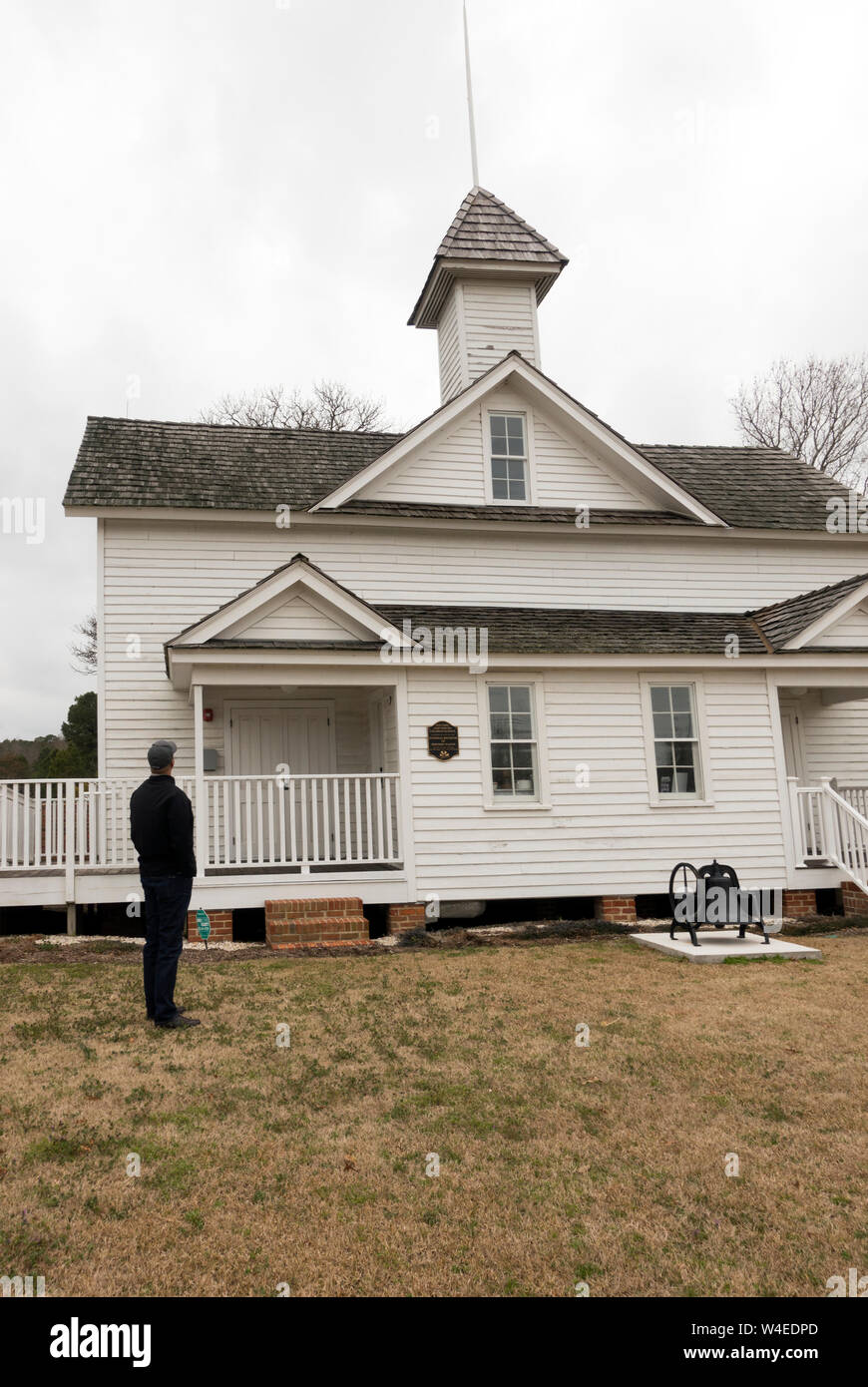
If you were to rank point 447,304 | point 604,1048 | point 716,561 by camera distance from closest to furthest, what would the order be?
point 604,1048 < point 716,561 < point 447,304

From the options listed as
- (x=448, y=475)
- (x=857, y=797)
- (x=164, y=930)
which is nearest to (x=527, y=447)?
(x=448, y=475)

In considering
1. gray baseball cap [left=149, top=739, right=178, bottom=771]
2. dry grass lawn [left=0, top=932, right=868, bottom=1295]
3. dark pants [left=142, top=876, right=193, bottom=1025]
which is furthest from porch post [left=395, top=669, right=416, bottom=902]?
gray baseball cap [left=149, top=739, right=178, bottom=771]

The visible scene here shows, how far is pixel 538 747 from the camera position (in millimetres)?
13375

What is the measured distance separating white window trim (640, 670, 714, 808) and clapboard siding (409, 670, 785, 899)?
72mm

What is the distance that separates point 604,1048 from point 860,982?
3344mm

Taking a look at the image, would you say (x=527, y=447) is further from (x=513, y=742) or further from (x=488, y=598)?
(x=513, y=742)

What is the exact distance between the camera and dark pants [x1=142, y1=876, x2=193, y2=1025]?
23.0ft

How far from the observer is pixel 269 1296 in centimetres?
359

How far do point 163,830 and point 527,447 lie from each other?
35.9ft

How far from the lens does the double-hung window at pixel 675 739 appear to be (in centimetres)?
1377

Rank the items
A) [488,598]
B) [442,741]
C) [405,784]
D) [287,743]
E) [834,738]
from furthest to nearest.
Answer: [834,738], [488,598], [287,743], [442,741], [405,784]

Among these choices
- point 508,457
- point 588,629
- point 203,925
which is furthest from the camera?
point 508,457
